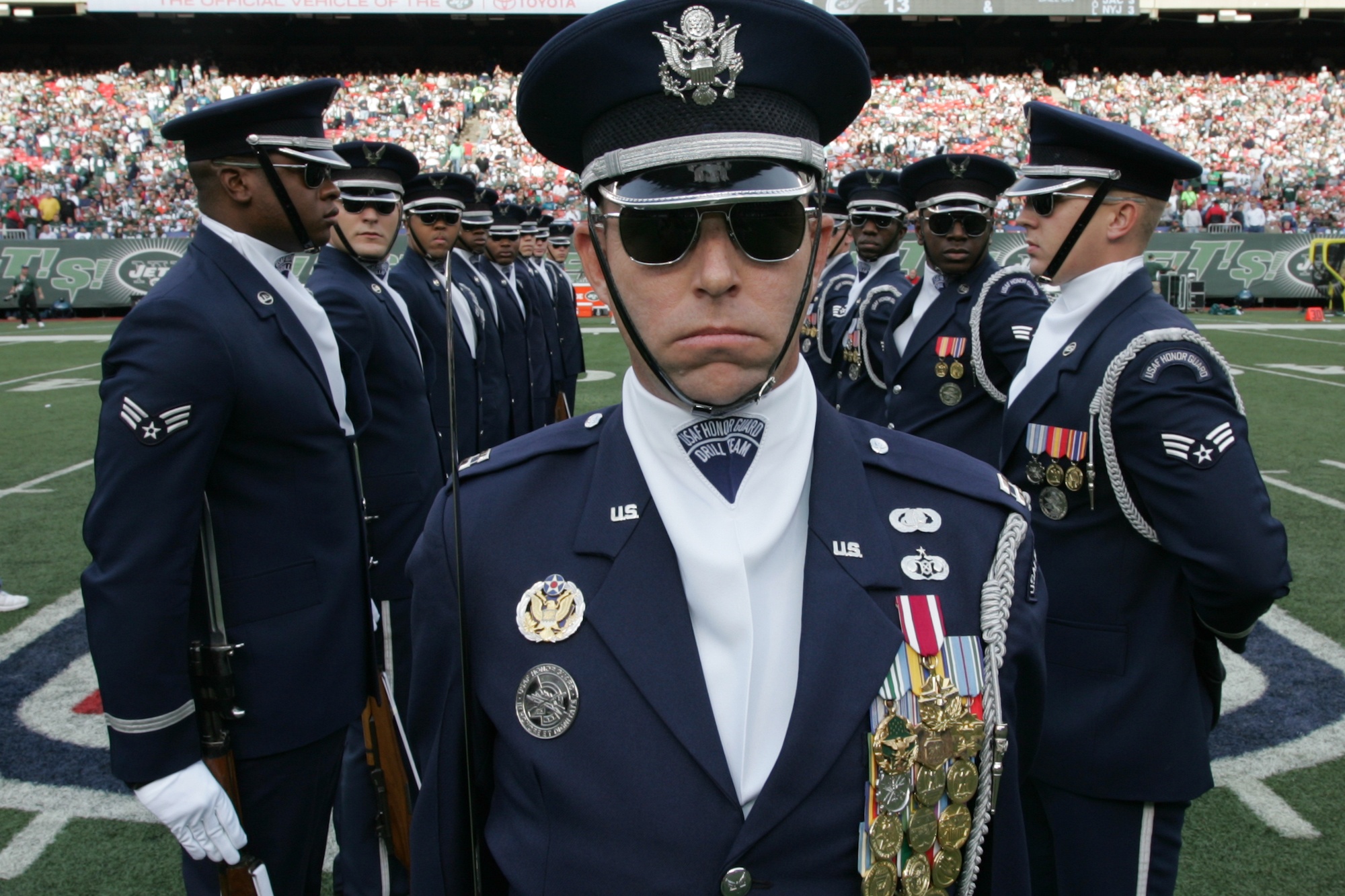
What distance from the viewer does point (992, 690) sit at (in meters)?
1.34

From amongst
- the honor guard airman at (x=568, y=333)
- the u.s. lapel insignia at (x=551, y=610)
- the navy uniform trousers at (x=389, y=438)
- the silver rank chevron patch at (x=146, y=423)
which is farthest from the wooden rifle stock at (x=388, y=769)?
the honor guard airman at (x=568, y=333)

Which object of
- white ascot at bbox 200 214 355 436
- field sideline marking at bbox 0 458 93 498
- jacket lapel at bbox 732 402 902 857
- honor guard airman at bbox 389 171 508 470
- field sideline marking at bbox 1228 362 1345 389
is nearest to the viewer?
jacket lapel at bbox 732 402 902 857

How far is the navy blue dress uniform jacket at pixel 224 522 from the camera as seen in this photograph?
2.21 meters

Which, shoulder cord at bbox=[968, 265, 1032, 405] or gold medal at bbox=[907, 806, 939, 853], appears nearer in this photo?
gold medal at bbox=[907, 806, 939, 853]

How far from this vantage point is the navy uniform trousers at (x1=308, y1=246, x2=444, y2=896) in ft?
12.3

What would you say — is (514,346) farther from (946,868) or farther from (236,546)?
(946,868)

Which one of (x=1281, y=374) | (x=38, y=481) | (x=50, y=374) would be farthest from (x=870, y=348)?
(x=50, y=374)

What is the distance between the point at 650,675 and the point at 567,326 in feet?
36.4

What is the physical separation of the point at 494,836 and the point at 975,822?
2.18 feet

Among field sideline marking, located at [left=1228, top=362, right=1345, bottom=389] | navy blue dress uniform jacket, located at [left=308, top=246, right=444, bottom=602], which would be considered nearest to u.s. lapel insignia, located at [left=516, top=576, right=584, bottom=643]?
navy blue dress uniform jacket, located at [left=308, top=246, right=444, bottom=602]

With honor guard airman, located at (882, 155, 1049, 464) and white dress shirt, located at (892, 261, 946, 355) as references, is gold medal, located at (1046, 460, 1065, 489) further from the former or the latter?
white dress shirt, located at (892, 261, 946, 355)

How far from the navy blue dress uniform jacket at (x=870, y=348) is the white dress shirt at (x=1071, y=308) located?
2527mm

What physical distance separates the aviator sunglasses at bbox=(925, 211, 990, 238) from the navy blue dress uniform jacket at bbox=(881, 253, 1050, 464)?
6.8 inches

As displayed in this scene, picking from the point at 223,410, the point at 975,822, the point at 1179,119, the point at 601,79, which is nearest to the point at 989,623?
the point at 975,822
